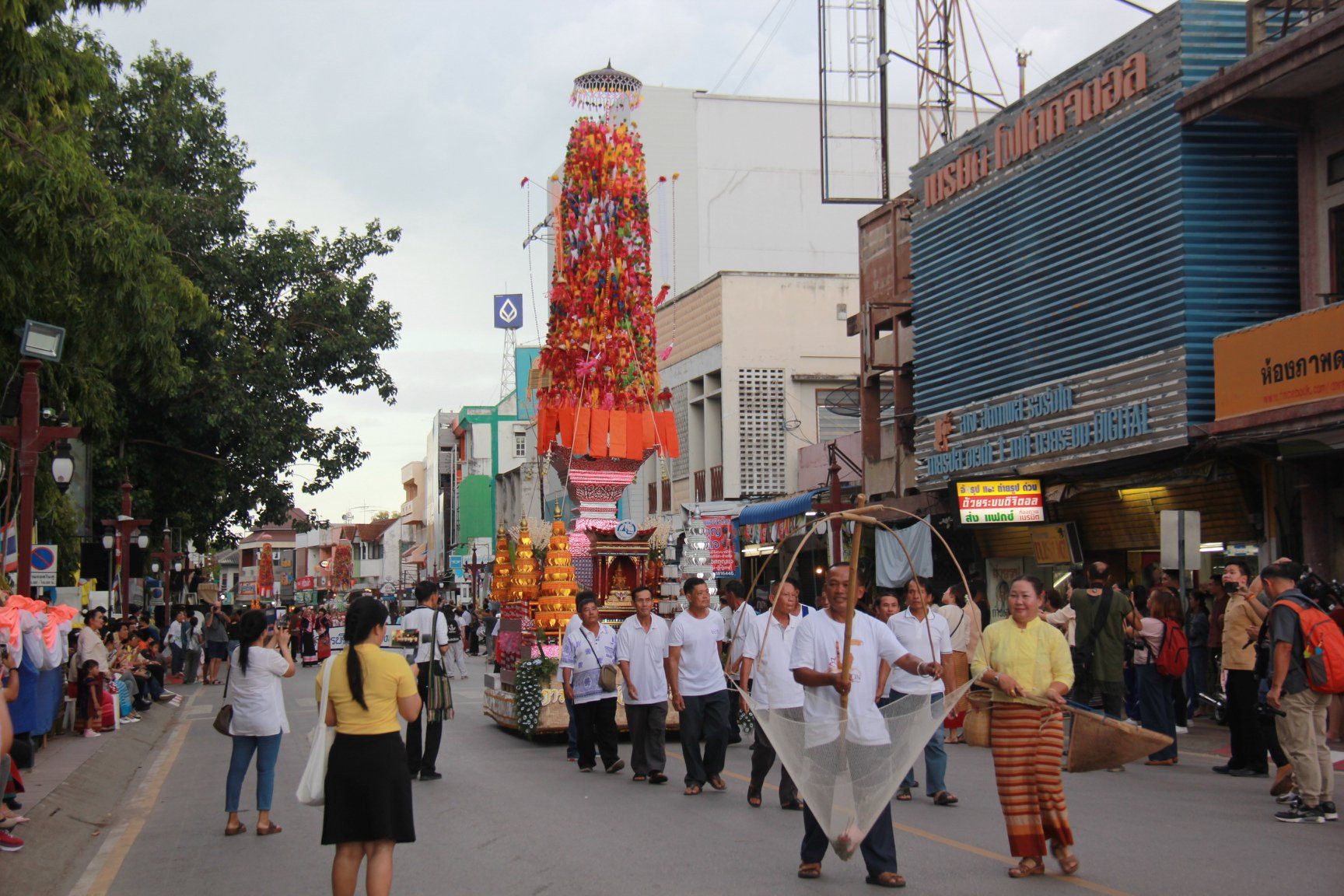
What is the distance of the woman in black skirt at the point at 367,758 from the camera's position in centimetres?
655

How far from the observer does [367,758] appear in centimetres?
666

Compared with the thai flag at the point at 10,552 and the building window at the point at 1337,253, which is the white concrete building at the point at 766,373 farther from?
the thai flag at the point at 10,552

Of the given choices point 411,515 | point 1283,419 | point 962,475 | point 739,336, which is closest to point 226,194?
point 739,336

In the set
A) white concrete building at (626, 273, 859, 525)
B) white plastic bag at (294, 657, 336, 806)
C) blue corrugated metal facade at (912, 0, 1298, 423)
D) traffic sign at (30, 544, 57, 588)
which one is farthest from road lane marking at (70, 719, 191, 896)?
white concrete building at (626, 273, 859, 525)

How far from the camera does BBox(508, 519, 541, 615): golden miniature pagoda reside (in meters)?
18.0

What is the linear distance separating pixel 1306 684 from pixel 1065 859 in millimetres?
2792

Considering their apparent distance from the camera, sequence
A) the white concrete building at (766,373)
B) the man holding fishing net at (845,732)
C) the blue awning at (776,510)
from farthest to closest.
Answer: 1. the white concrete building at (766,373)
2. the blue awning at (776,510)
3. the man holding fishing net at (845,732)

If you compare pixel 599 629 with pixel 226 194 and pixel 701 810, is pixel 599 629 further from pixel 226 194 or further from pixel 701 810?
pixel 226 194

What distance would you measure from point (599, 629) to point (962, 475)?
11.1 meters

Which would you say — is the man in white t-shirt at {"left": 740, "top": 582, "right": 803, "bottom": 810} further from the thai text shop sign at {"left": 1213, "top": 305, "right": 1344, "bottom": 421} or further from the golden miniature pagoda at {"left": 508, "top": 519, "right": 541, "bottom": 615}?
the thai text shop sign at {"left": 1213, "top": 305, "right": 1344, "bottom": 421}

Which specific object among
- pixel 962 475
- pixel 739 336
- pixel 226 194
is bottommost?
pixel 962 475

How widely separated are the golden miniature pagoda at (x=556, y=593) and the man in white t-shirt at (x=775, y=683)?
5.44 meters

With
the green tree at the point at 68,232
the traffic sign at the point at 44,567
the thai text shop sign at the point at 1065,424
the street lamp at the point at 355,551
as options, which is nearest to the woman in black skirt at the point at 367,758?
the green tree at the point at 68,232

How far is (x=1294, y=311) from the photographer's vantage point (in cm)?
1778
